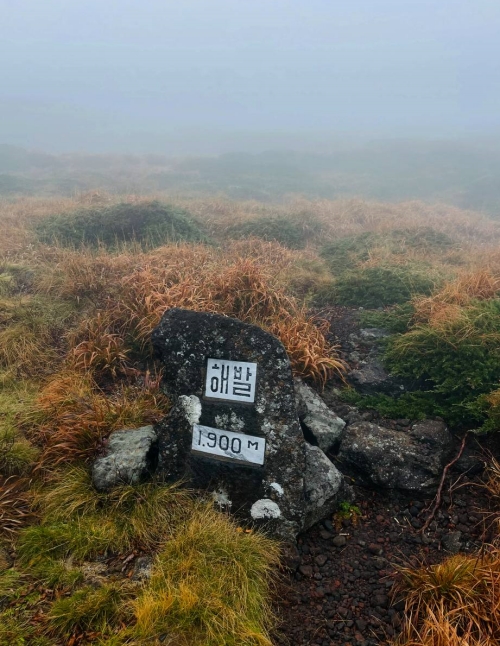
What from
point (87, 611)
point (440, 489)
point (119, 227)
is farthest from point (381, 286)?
point (119, 227)

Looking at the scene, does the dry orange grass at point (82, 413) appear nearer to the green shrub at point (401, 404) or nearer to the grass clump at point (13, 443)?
the grass clump at point (13, 443)

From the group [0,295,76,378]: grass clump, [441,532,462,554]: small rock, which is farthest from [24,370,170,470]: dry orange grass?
[441,532,462,554]: small rock

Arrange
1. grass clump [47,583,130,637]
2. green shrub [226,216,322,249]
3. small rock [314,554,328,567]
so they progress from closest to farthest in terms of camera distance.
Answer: grass clump [47,583,130,637] < small rock [314,554,328,567] < green shrub [226,216,322,249]

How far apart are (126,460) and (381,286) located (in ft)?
18.6

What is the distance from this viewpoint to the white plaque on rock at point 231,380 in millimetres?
3793

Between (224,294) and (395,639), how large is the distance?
16.2 feet

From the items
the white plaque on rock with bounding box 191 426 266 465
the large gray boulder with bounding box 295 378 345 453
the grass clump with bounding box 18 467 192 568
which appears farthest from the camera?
the large gray boulder with bounding box 295 378 345 453

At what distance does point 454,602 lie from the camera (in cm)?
277

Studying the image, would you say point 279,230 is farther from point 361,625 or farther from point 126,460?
point 361,625

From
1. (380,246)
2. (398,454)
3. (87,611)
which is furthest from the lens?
(380,246)

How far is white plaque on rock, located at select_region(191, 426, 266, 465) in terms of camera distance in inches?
145

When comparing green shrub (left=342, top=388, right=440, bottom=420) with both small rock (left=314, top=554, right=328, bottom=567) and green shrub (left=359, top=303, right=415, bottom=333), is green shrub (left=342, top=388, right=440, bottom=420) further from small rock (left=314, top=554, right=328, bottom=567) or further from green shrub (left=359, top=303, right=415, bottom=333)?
small rock (left=314, top=554, right=328, bottom=567)

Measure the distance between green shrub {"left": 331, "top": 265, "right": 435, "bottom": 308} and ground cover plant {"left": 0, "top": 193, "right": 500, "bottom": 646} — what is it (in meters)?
0.04

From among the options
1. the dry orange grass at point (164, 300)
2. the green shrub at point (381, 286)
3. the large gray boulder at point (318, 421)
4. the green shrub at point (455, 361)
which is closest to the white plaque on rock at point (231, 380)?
the large gray boulder at point (318, 421)
